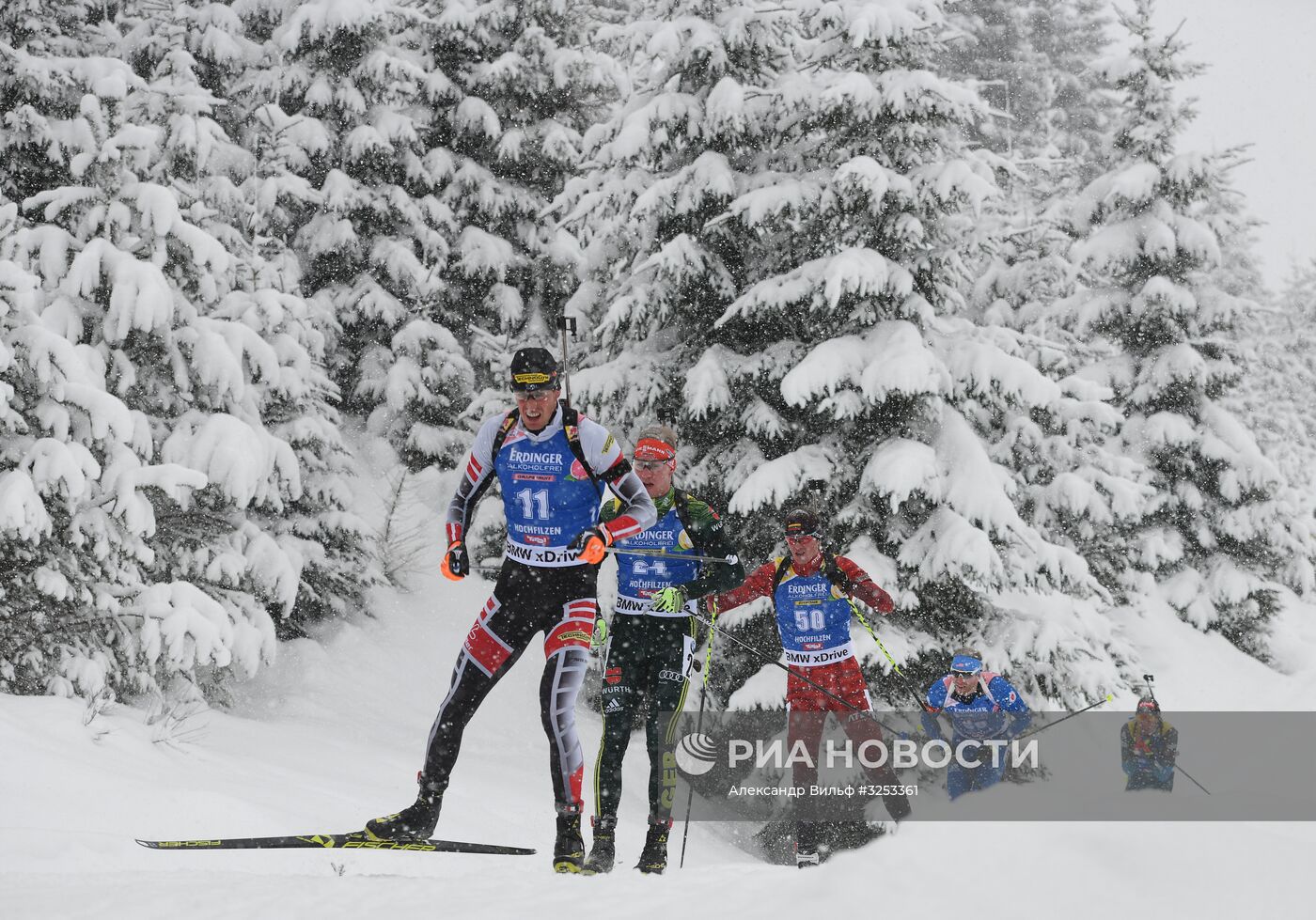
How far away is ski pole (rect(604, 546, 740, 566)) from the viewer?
7.36 meters

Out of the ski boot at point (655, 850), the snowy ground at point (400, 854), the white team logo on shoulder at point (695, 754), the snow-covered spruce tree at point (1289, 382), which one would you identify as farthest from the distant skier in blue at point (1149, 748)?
the snow-covered spruce tree at point (1289, 382)

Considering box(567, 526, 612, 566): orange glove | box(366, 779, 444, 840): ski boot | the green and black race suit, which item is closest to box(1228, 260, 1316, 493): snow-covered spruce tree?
the green and black race suit

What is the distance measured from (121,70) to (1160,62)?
693 inches

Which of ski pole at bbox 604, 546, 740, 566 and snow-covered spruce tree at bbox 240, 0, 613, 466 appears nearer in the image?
ski pole at bbox 604, 546, 740, 566

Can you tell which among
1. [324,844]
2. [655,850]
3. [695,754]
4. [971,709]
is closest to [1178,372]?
[971,709]

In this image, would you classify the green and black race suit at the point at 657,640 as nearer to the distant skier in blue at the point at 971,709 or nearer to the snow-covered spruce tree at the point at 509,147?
the distant skier in blue at the point at 971,709

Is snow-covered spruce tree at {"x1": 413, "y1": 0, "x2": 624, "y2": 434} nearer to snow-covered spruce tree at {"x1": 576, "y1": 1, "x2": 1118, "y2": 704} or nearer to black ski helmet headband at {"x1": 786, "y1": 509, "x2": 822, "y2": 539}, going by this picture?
snow-covered spruce tree at {"x1": 576, "y1": 1, "x2": 1118, "y2": 704}

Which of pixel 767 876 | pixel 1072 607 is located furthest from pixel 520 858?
pixel 1072 607

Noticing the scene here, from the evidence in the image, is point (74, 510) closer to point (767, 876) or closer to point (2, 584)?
point (2, 584)

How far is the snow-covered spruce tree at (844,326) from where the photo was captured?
40.1 feet

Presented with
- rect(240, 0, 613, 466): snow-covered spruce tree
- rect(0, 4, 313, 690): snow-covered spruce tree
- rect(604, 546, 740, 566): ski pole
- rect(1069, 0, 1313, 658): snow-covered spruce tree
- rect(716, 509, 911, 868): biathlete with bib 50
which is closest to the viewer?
rect(604, 546, 740, 566): ski pole

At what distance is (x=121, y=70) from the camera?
39.7ft

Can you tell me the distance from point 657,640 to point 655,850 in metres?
1.31

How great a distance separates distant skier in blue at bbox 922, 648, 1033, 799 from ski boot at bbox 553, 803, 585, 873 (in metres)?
5.33
